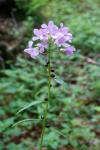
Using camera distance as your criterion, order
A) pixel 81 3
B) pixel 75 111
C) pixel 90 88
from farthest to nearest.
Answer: pixel 81 3, pixel 90 88, pixel 75 111

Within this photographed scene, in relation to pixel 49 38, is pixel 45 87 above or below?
below

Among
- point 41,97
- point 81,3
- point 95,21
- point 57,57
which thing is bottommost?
point 41,97

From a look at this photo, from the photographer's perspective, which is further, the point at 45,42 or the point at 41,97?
the point at 41,97

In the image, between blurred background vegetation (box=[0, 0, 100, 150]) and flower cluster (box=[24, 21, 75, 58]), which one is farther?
blurred background vegetation (box=[0, 0, 100, 150])

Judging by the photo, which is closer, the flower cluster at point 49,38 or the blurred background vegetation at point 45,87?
the flower cluster at point 49,38

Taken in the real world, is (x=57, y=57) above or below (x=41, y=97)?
above

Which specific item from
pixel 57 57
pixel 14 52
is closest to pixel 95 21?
pixel 57 57

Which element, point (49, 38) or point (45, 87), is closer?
point (49, 38)

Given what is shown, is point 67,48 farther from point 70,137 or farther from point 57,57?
point 57,57
